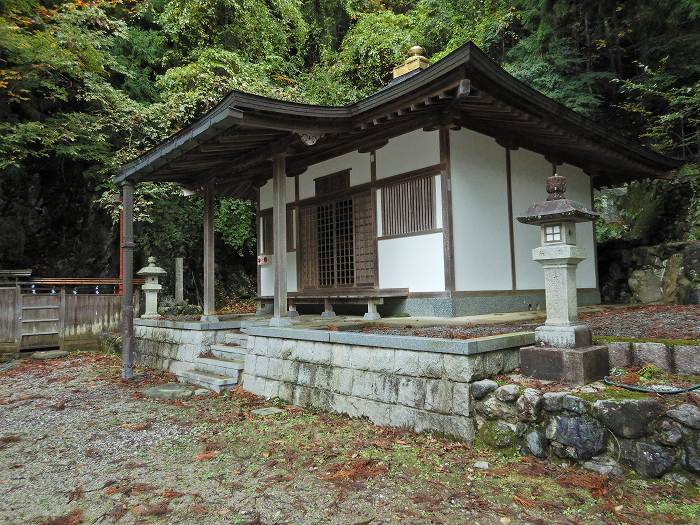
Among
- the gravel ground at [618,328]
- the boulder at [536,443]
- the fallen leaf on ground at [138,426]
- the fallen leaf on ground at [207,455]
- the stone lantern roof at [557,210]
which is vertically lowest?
the fallen leaf on ground at [138,426]

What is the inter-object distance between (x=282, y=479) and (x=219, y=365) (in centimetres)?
395

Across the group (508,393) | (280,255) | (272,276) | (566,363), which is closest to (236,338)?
(280,255)

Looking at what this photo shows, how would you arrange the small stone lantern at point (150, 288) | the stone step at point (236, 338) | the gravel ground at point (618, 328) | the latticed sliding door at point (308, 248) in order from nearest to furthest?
the gravel ground at point (618, 328) < the stone step at point (236, 338) < the latticed sliding door at point (308, 248) < the small stone lantern at point (150, 288)

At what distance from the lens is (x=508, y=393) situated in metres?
3.96

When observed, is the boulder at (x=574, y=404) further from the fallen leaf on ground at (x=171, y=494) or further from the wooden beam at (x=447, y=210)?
the wooden beam at (x=447, y=210)

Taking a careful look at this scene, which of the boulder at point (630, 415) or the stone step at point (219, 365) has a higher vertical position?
the boulder at point (630, 415)

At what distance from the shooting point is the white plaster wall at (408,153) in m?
7.60

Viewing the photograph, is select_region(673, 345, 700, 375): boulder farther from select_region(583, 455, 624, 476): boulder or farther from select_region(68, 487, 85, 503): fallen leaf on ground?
select_region(68, 487, 85, 503): fallen leaf on ground

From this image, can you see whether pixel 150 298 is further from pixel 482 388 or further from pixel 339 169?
pixel 482 388

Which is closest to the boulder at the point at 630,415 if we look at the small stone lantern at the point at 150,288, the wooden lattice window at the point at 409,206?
the wooden lattice window at the point at 409,206

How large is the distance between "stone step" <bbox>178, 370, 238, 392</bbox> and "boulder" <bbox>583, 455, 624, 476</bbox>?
197 inches

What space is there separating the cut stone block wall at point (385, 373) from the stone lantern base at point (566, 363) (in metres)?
0.23

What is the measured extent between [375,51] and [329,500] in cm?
1604

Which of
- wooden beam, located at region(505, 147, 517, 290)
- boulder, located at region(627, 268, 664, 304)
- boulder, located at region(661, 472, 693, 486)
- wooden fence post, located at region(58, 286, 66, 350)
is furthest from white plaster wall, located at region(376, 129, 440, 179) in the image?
wooden fence post, located at region(58, 286, 66, 350)
